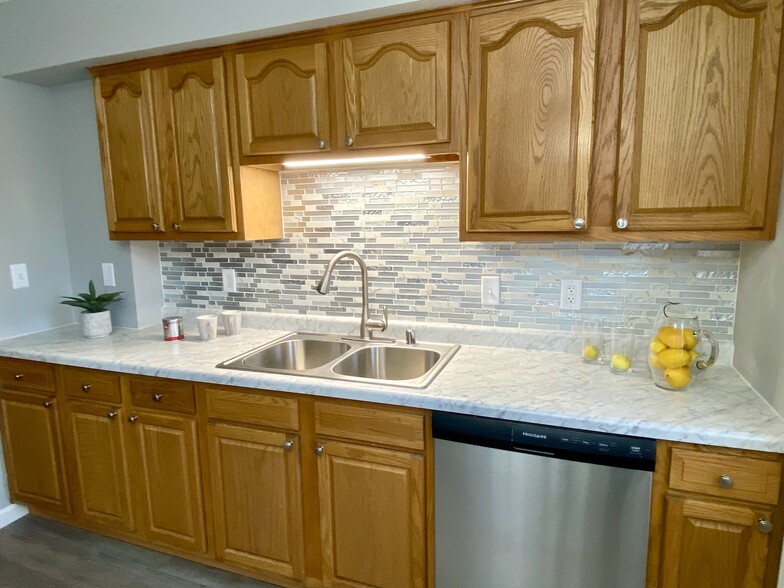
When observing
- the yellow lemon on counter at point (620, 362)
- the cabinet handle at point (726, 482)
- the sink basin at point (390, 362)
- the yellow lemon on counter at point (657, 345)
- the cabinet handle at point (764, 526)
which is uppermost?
the yellow lemon on counter at point (657, 345)

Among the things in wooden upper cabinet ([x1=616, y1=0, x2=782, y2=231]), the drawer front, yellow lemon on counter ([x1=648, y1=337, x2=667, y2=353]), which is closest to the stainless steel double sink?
the drawer front

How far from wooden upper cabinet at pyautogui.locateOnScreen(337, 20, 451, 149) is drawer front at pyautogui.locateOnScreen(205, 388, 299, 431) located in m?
0.99

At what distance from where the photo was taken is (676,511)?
1297mm

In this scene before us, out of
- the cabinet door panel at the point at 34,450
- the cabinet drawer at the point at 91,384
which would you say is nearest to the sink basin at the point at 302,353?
the cabinet drawer at the point at 91,384

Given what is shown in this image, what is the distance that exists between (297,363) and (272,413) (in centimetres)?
48

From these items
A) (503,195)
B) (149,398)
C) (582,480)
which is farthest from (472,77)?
(149,398)

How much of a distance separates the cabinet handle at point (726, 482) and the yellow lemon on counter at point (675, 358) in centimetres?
33

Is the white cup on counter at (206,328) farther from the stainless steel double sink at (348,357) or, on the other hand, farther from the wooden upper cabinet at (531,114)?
the wooden upper cabinet at (531,114)

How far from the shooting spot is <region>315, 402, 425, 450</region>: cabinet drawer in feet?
5.03

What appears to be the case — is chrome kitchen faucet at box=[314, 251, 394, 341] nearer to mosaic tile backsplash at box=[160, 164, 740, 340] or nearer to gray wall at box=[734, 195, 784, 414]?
mosaic tile backsplash at box=[160, 164, 740, 340]

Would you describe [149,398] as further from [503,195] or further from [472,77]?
[472,77]

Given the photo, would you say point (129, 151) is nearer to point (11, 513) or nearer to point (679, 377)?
point (11, 513)

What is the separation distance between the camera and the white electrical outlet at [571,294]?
187 cm

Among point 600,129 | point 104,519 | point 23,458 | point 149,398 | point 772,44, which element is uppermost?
point 772,44
